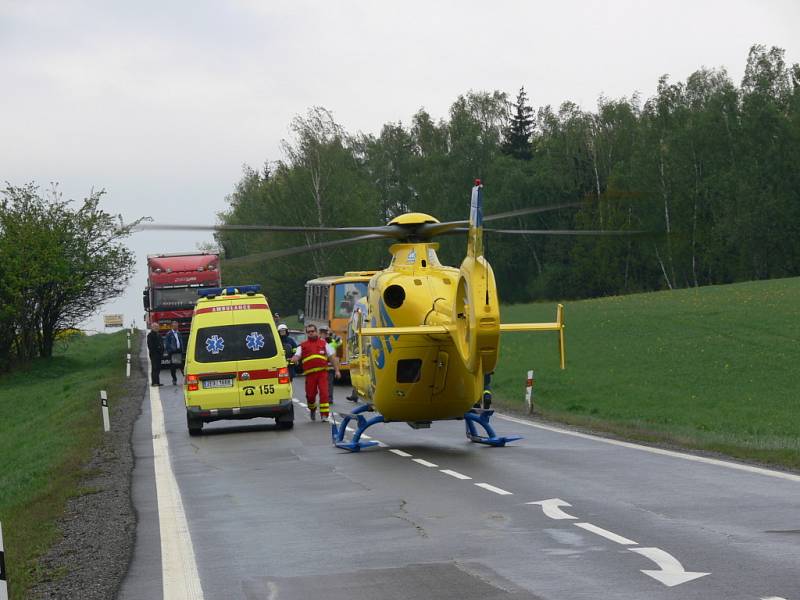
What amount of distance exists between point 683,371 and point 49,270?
1153 inches

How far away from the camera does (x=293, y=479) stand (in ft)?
54.4

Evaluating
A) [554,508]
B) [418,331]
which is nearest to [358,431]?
[418,331]

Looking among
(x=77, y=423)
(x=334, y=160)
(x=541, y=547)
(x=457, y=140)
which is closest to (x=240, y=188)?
(x=457, y=140)

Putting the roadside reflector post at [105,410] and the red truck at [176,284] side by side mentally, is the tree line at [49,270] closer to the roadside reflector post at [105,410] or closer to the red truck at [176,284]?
the red truck at [176,284]

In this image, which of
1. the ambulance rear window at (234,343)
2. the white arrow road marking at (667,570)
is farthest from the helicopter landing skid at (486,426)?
the white arrow road marking at (667,570)

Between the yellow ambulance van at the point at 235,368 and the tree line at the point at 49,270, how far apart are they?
102 ft

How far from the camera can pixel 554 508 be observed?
12648 mm

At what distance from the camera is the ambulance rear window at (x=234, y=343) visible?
24875 millimetres

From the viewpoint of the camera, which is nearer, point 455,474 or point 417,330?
point 455,474

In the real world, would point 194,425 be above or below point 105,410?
below

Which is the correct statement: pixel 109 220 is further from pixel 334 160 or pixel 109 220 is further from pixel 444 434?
pixel 444 434

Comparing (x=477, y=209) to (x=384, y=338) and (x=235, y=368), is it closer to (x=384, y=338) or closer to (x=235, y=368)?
(x=384, y=338)

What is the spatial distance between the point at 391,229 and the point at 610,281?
74958 millimetres

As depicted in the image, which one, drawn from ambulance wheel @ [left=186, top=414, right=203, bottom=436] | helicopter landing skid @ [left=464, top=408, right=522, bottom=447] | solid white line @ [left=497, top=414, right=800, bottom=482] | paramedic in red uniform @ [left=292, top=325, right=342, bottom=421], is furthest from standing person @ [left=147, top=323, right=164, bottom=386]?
helicopter landing skid @ [left=464, top=408, right=522, bottom=447]
